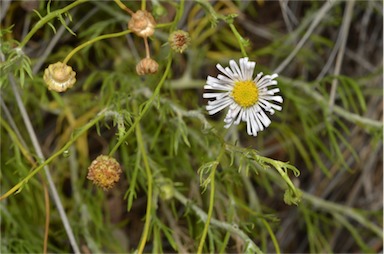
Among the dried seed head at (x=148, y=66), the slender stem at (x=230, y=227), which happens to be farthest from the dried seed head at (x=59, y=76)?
the slender stem at (x=230, y=227)

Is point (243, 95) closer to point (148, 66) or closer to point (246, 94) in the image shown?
point (246, 94)

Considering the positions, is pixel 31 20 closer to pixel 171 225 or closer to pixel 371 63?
pixel 171 225

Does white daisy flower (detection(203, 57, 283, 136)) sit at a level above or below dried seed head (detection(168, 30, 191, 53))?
below

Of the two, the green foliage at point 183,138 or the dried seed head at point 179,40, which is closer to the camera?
the dried seed head at point 179,40

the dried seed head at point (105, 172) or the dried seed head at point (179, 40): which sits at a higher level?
the dried seed head at point (179, 40)

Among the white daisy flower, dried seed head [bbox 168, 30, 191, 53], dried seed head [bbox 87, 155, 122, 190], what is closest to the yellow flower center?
the white daisy flower

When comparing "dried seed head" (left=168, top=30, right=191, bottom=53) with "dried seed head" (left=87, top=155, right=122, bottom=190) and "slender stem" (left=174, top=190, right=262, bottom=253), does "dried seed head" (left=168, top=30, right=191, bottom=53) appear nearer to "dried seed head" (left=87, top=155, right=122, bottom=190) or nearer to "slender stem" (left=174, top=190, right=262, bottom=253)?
"dried seed head" (left=87, top=155, right=122, bottom=190)

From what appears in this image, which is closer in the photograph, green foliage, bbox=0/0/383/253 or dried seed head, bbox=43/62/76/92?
dried seed head, bbox=43/62/76/92

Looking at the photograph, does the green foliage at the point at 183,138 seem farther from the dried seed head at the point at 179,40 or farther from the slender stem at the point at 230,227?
the dried seed head at the point at 179,40
